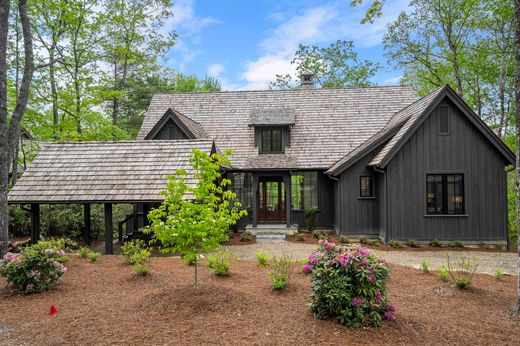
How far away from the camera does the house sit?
477 inches

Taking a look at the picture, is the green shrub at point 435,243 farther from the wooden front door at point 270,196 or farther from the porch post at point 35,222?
the porch post at point 35,222

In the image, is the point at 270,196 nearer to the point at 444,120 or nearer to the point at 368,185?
the point at 368,185

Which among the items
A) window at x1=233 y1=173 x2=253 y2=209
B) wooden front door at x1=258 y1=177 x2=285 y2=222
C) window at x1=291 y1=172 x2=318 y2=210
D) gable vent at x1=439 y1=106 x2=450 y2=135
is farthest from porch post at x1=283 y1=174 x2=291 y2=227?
gable vent at x1=439 y1=106 x2=450 y2=135

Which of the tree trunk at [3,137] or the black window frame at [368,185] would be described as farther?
the black window frame at [368,185]

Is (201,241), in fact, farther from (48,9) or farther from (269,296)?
(48,9)

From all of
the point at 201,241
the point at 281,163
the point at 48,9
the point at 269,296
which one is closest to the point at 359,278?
the point at 269,296

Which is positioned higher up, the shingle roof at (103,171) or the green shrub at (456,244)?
the shingle roof at (103,171)

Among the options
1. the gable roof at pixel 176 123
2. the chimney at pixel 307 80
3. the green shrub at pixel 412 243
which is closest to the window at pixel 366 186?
the green shrub at pixel 412 243

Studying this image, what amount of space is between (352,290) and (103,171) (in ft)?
33.0

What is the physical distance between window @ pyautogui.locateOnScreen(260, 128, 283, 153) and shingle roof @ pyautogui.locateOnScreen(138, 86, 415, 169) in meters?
0.53

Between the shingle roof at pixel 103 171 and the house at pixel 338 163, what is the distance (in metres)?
0.04

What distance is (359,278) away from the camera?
491 cm

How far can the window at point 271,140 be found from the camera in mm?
17188

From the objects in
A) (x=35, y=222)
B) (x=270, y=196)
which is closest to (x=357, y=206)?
A: (x=270, y=196)
